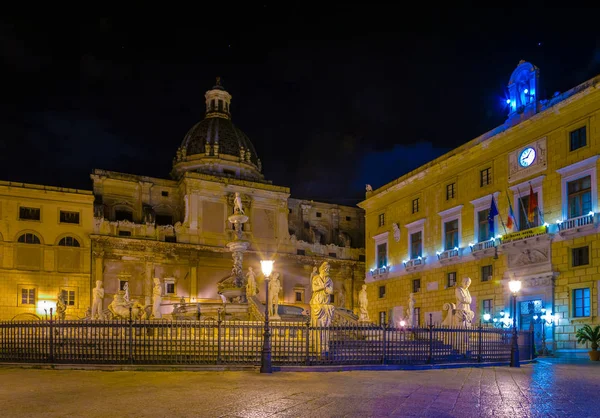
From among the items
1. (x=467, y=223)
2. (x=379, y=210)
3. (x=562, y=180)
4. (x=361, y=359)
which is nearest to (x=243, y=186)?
(x=379, y=210)

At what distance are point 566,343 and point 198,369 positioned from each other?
16.9 metres

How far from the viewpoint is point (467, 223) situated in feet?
107

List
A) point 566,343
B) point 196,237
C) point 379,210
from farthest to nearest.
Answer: point 196,237
point 379,210
point 566,343

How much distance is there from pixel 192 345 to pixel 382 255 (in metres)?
26.6

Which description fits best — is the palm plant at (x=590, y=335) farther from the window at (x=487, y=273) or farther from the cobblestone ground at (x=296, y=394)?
the cobblestone ground at (x=296, y=394)

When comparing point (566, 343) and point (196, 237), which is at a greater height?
point (196, 237)

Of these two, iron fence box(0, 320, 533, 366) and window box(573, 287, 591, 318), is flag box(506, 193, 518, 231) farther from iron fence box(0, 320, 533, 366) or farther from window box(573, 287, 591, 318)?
iron fence box(0, 320, 533, 366)

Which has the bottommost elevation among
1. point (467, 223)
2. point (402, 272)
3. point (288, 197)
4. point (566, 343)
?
point (566, 343)

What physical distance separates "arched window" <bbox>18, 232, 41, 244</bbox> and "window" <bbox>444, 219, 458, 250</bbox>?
28.1 metres

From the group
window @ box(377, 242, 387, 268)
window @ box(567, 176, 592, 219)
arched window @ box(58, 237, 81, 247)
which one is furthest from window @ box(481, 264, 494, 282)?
arched window @ box(58, 237, 81, 247)

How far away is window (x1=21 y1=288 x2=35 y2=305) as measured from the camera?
136 feet

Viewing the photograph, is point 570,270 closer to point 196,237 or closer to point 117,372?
point 117,372

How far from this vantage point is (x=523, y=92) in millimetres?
30297

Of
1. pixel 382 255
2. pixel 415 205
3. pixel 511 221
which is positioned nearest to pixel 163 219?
pixel 382 255
